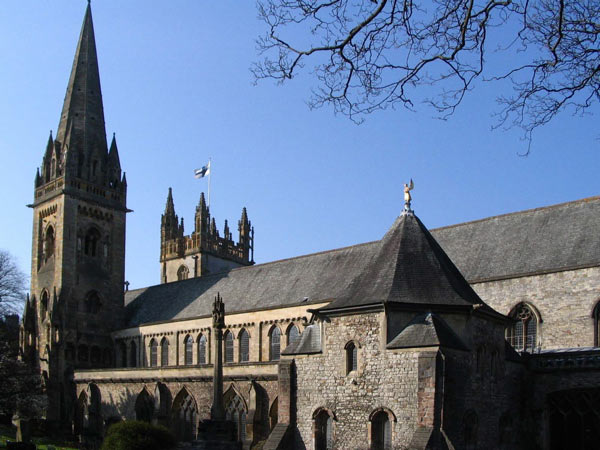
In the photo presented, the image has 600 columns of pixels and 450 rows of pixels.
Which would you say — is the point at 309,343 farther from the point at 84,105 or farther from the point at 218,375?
the point at 84,105

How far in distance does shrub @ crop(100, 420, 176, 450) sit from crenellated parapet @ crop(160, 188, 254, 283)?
39.5 metres

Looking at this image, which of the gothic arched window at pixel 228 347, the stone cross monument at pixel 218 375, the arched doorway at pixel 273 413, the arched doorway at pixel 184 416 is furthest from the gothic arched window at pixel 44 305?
the stone cross monument at pixel 218 375

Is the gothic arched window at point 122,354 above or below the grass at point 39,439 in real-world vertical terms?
above

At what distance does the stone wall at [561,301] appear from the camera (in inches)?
1432

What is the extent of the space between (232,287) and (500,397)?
93.1 ft

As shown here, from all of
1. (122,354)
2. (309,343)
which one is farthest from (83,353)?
(309,343)

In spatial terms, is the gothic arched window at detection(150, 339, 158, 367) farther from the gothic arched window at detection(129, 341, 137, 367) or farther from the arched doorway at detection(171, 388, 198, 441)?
the arched doorway at detection(171, 388, 198, 441)

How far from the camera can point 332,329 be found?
3005cm

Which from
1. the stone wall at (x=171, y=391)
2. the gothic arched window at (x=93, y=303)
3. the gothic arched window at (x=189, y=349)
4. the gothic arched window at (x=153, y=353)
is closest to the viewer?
the stone wall at (x=171, y=391)

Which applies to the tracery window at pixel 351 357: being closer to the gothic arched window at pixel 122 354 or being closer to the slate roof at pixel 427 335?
the slate roof at pixel 427 335

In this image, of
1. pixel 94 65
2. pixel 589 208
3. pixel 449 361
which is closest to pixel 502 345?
pixel 449 361

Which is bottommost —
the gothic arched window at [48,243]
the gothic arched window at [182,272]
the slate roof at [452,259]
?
the slate roof at [452,259]

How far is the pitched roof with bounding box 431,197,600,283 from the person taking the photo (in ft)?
126

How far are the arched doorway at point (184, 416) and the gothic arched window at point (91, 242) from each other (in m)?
20.1
